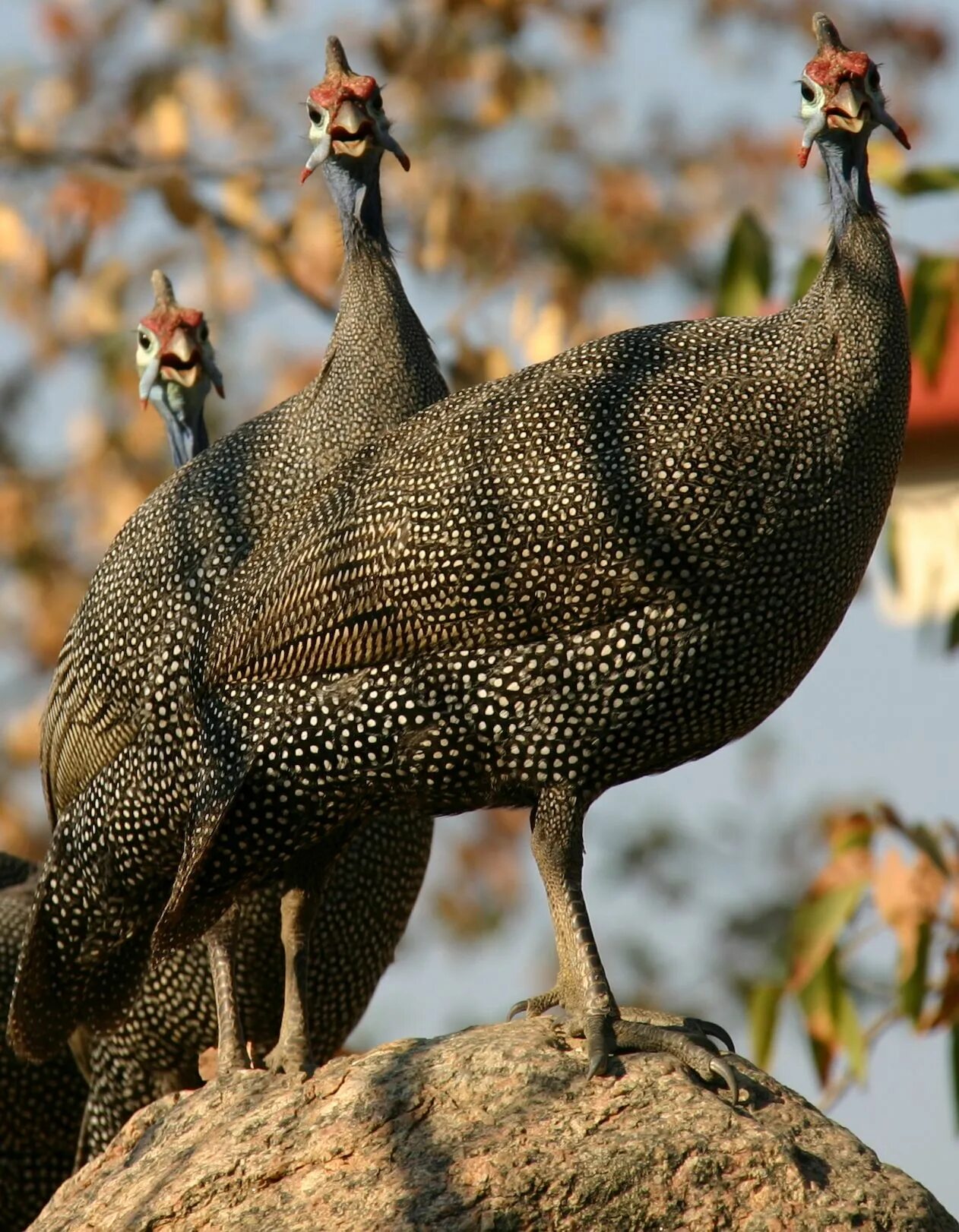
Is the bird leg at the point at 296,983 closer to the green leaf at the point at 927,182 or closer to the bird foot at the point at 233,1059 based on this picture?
the bird foot at the point at 233,1059

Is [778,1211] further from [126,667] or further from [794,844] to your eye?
[794,844]

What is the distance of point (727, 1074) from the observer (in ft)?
12.8

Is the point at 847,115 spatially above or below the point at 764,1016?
above

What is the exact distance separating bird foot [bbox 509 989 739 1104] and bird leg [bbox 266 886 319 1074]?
635mm

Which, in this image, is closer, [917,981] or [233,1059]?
[233,1059]

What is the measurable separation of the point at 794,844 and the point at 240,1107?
37.8 ft

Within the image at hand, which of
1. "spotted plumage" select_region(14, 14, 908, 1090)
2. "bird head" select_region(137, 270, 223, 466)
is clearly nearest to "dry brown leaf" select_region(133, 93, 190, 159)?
"bird head" select_region(137, 270, 223, 466)

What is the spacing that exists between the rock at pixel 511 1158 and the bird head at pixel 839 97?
1888 mm

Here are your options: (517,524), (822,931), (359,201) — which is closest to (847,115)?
(517,524)

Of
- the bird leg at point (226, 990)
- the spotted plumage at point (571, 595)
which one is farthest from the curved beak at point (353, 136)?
the bird leg at point (226, 990)

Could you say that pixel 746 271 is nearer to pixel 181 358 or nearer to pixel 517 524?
pixel 181 358

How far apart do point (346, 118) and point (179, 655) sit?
52.7 inches

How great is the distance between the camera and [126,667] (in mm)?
4684

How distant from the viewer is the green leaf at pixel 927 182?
18.5ft
